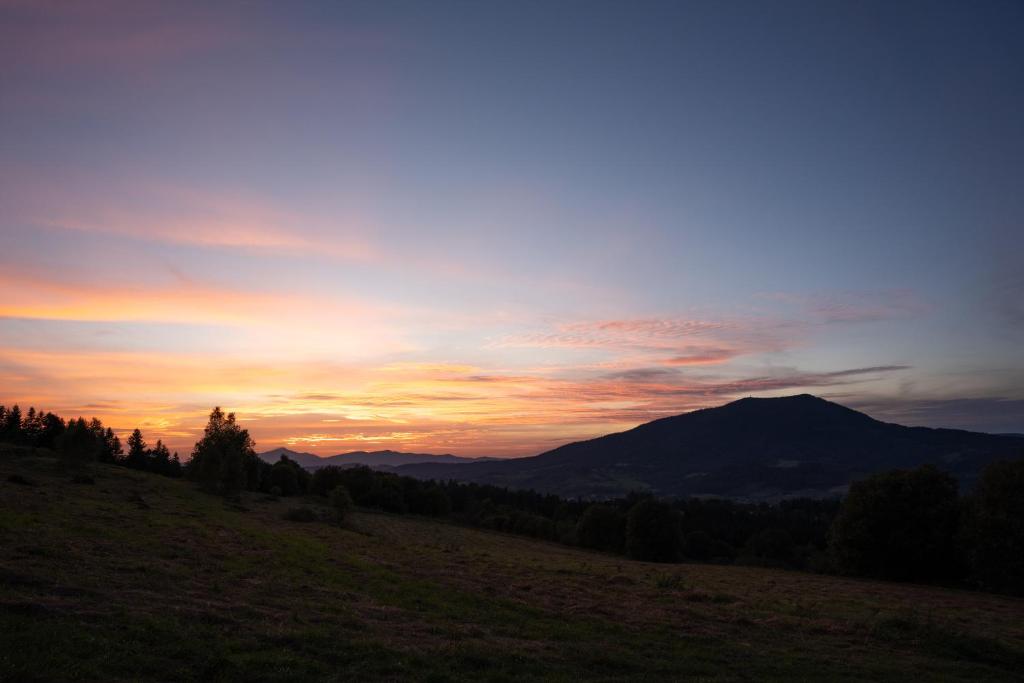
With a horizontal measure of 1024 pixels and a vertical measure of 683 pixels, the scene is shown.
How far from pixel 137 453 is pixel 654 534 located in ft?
385

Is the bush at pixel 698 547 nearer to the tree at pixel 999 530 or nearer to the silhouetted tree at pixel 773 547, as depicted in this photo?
the silhouetted tree at pixel 773 547

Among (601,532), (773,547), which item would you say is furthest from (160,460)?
(773,547)

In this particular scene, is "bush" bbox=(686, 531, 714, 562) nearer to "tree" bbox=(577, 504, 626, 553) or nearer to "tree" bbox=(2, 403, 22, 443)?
"tree" bbox=(577, 504, 626, 553)

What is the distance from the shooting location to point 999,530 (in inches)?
1794

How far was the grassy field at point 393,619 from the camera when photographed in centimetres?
1389

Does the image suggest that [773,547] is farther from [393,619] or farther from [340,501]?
[393,619]

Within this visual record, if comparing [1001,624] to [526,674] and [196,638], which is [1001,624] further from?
[196,638]

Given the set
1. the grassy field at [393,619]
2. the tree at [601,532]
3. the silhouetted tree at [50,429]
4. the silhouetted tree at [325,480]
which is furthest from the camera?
the silhouetted tree at [325,480]

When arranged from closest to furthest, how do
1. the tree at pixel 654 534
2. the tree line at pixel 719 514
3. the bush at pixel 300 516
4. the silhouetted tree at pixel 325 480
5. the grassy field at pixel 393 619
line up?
the grassy field at pixel 393 619 < the tree line at pixel 719 514 < the bush at pixel 300 516 < the tree at pixel 654 534 < the silhouetted tree at pixel 325 480

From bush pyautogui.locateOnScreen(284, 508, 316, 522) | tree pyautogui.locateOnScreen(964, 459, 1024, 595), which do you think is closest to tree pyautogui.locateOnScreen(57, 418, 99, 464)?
bush pyautogui.locateOnScreen(284, 508, 316, 522)

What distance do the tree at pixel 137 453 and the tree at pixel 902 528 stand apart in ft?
452

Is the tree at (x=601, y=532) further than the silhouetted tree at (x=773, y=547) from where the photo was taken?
No

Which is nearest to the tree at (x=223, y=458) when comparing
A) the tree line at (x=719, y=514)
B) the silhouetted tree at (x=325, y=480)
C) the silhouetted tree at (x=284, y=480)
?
the tree line at (x=719, y=514)

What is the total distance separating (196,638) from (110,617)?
2.56 meters
